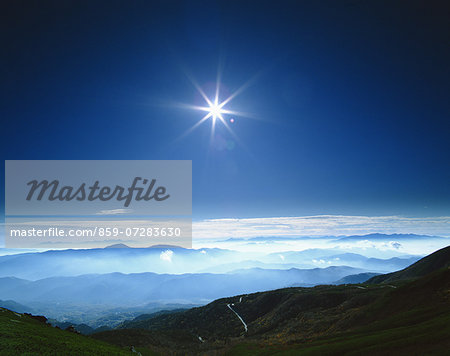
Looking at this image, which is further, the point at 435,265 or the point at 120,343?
the point at 435,265

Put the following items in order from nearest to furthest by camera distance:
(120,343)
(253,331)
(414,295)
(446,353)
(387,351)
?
(446,353), (387,351), (414,295), (120,343), (253,331)

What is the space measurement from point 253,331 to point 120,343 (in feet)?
165

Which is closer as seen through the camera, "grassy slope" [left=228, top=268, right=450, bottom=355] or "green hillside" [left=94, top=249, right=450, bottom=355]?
"grassy slope" [left=228, top=268, right=450, bottom=355]

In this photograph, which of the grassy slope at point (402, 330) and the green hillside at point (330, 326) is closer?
the grassy slope at point (402, 330)

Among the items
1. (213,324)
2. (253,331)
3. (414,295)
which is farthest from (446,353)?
(213,324)

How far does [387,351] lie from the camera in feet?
115

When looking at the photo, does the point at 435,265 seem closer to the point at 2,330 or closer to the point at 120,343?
the point at 120,343

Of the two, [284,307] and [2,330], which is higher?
[2,330]

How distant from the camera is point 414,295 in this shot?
2404 inches

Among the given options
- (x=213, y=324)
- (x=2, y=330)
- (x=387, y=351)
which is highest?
(x=2, y=330)

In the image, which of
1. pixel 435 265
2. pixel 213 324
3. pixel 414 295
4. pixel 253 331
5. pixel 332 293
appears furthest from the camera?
pixel 435 265

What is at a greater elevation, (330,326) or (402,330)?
(402,330)

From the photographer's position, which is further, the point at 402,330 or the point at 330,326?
the point at 330,326

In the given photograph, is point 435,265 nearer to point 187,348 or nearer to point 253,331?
point 253,331
